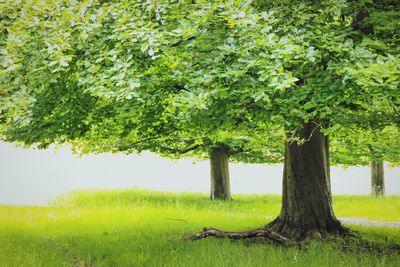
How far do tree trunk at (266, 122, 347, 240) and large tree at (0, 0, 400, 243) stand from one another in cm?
288

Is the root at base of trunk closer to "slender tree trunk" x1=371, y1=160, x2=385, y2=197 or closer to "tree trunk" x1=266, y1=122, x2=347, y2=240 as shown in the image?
"tree trunk" x1=266, y1=122, x2=347, y2=240

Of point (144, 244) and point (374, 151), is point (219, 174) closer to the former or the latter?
point (374, 151)

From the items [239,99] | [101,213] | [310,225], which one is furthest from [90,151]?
[239,99]

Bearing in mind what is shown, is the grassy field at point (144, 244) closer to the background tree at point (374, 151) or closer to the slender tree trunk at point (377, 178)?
the background tree at point (374, 151)

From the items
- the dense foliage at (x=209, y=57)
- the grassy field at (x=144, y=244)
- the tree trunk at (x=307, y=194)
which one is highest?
the dense foliage at (x=209, y=57)

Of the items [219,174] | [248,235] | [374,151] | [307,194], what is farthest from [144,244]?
[374,151]

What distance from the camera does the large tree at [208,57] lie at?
25.0 feet

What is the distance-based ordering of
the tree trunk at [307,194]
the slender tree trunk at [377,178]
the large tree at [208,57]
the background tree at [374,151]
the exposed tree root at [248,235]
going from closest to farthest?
the large tree at [208,57], the exposed tree root at [248,235], the tree trunk at [307,194], the background tree at [374,151], the slender tree trunk at [377,178]

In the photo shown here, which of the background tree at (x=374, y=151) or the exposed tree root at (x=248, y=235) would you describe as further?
the background tree at (x=374, y=151)

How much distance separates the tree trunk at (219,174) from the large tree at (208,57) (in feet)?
51.2

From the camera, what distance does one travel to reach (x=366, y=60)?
7.89 metres

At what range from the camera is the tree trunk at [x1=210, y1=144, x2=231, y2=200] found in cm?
2573

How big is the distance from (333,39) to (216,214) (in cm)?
1147

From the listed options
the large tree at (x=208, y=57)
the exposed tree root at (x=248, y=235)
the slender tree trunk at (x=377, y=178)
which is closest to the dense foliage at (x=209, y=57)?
the large tree at (x=208, y=57)
